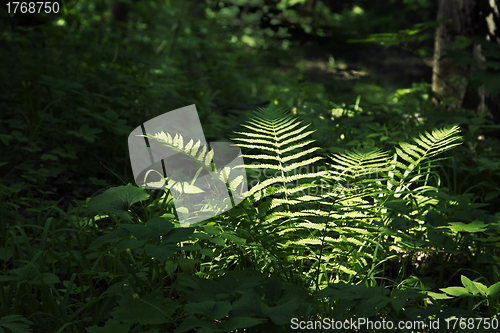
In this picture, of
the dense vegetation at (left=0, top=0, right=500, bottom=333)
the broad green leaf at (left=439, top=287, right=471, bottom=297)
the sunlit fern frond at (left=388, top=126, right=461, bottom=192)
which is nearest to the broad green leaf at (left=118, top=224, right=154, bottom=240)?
the dense vegetation at (left=0, top=0, right=500, bottom=333)

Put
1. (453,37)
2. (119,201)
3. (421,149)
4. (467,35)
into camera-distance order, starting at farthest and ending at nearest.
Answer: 1. (453,37)
2. (467,35)
3. (421,149)
4. (119,201)

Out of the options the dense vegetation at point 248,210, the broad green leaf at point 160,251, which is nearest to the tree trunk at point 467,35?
the dense vegetation at point 248,210

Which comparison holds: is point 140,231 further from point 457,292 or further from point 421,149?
point 421,149

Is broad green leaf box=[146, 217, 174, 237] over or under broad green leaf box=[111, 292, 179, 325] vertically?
over

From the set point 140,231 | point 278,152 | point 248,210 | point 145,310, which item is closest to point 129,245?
point 140,231

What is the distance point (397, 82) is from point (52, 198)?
8566 millimetres

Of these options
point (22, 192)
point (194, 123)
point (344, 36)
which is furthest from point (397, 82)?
point (22, 192)

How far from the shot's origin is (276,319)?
2.84ft

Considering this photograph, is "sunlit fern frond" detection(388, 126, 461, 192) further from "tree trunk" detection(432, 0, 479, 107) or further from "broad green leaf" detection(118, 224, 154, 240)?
"tree trunk" detection(432, 0, 479, 107)

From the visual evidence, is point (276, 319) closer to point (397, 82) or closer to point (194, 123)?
point (194, 123)

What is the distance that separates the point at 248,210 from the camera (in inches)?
52.9

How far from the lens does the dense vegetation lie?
1.06 meters

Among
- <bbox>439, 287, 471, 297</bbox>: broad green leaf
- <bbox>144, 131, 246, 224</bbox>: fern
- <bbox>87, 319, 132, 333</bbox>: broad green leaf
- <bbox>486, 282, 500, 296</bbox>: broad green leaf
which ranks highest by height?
<bbox>144, 131, 246, 224</bbox>: fern

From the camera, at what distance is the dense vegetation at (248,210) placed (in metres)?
1.06
